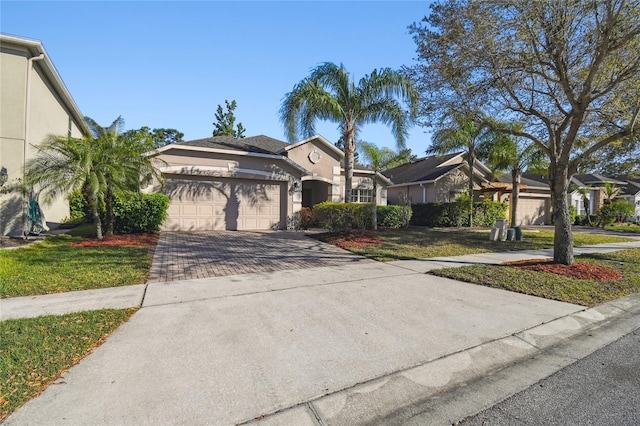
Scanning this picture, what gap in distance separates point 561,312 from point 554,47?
6458 mm

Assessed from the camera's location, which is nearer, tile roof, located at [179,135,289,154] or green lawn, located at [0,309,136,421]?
green lawn, located at [0,309,136,421]

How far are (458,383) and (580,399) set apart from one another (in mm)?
1024

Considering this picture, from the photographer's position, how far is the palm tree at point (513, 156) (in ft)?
56.6

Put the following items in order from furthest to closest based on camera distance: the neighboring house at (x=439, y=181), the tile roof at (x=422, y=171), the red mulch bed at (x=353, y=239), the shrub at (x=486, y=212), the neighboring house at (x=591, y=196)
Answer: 1. the neighboring house at (x=591, y=196)
2. the tile roof at (x=422, y=171)
3. the neighboring house at (x=439, y=181)
4. the shrub at (x=486, y=212)
5. the red mulch bed at (x=353, y=239)

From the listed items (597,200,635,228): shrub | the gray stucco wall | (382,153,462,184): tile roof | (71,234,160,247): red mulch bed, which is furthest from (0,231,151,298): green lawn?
(597,200,635,228): shrub

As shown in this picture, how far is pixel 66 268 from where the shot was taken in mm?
6941

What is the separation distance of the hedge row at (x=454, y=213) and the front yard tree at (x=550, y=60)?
1055 cm

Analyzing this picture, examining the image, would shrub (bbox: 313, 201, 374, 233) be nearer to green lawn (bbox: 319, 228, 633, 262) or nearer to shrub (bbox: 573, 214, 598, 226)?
green lawn (bbox: 319, 228, 633, 262)

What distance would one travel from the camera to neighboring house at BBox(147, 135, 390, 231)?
47.6 feet

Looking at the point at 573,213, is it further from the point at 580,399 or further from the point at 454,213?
the point at 580,399

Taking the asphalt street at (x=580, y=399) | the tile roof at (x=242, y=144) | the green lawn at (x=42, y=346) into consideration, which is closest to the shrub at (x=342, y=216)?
the tile roof at (x=242, y=144)

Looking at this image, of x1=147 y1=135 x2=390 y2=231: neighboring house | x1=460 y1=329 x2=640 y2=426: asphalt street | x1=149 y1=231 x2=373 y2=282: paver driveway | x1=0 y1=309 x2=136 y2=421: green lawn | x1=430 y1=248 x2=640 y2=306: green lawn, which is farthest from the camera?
x1=147 y1=135 x2=390 y2=231: neighboring house

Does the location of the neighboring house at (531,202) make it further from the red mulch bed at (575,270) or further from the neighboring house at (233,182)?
the red mulch bed at (575,270)

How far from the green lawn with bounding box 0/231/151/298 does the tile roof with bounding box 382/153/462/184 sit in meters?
18.1
